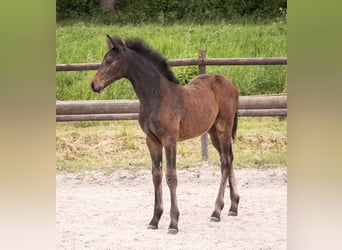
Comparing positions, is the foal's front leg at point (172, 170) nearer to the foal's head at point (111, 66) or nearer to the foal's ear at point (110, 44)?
the foal's head at point (111, 66)

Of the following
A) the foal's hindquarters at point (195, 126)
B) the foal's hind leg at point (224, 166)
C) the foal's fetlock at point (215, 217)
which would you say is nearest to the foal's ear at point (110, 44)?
the foal's hindquarters at point (195, 126)

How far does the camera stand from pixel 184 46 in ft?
10.7

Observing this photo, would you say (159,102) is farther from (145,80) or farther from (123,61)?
(123,61)

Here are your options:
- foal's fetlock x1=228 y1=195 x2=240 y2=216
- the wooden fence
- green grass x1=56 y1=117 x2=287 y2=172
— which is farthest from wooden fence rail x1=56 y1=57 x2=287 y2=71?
foal's fetlock x1=228 y1=195 x2=240 y2=216

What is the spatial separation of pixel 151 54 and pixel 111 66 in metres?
0.23

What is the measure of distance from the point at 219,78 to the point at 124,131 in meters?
0.80

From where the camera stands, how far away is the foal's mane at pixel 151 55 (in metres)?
2.62

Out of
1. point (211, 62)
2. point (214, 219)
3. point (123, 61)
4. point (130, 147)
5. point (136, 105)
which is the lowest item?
point (214, 219)

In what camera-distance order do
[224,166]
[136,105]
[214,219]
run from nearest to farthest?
[214,219]
[224,166]
[136,105]

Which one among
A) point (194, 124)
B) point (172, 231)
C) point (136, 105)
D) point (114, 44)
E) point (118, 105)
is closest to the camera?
point (114, 44)

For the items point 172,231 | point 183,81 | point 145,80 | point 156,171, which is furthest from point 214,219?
point 183,81

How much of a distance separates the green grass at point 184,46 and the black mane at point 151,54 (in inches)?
1.5
